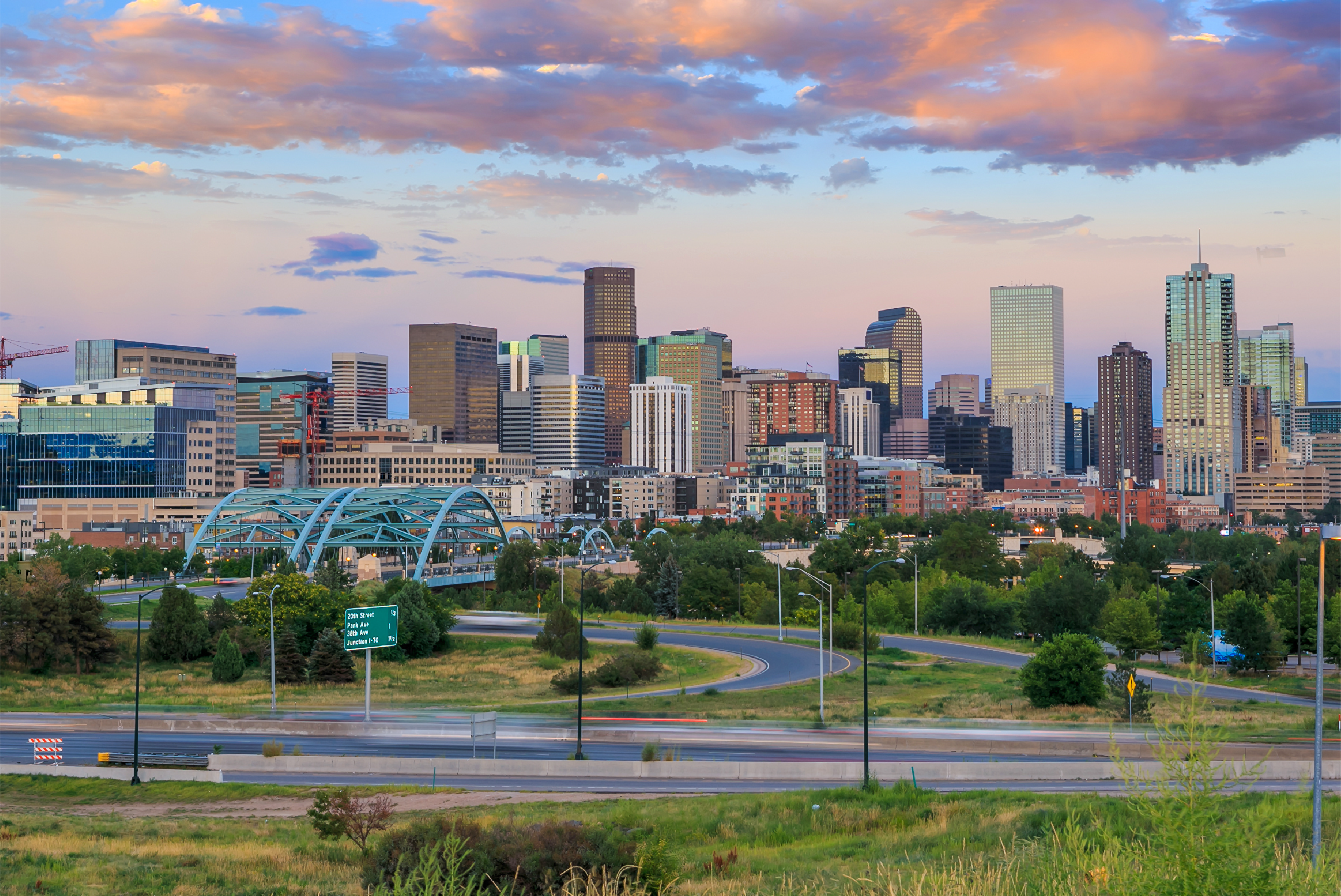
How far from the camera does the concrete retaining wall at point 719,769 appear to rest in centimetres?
3897

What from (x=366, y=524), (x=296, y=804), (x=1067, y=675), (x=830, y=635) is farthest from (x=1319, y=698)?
(x=366, y=524)

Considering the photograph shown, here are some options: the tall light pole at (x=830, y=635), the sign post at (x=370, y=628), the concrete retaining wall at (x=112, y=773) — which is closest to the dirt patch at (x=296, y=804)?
the concrete retaining wall at (x=112, y=773)

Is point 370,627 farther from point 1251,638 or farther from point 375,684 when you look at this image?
point 1251,638

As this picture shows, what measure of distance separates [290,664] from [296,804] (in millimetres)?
34825

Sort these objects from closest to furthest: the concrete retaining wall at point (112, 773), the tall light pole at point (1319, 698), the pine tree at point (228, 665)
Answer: the tall light pole at point (1319, 698)
the concrete retaining wall at point (112, 773)
the pine tree at point (228, 665)

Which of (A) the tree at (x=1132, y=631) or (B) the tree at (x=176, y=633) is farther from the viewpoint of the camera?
(B) the tree at (x=176, y=633)

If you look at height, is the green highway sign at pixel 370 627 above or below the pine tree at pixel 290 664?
above

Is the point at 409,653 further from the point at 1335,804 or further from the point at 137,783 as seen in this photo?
the point at 1335,804

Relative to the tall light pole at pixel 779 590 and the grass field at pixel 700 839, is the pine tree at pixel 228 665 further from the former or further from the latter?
the tall light pole at pixel 779 590

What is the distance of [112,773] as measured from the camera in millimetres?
43469

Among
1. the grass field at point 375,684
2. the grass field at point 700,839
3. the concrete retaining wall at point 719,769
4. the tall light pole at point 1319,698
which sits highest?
the tall light pole at point 1319,698

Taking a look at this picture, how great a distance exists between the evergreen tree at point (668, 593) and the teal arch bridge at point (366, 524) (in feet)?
88.1

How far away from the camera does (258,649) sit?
76.8 metres

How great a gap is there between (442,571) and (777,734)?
10428 cm
